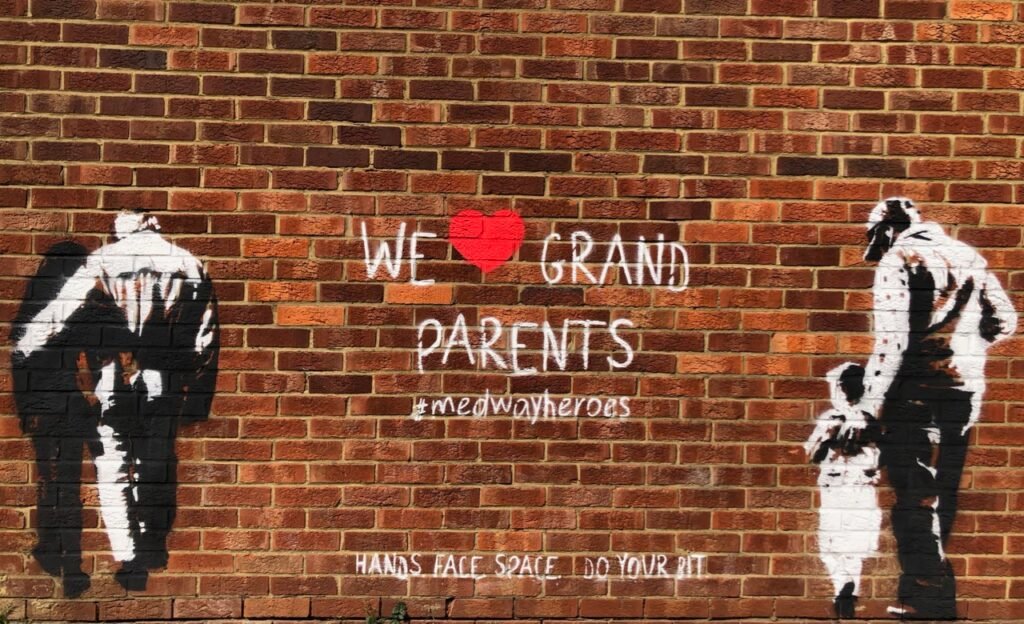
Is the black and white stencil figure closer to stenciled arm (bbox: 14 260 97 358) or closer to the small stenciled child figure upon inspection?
stenciled arm (bbox: 14 260 97 358)

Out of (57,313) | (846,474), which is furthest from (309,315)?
(846,474)

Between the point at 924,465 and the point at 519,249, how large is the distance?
6.07 feet

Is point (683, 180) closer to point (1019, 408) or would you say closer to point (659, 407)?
point (659, 407)

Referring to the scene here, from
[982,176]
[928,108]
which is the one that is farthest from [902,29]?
[982,176]

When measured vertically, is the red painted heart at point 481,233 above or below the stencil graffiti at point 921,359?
above

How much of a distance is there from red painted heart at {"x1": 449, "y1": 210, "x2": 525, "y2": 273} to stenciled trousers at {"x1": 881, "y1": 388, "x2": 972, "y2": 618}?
1691mm

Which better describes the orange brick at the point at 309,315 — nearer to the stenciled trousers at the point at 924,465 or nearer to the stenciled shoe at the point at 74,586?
the stenciled shoe at the point at 74,586

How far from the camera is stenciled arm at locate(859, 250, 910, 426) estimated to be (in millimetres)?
3734

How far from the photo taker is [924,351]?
3.74 meters

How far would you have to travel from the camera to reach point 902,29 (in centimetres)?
371

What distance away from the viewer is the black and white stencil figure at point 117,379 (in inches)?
144

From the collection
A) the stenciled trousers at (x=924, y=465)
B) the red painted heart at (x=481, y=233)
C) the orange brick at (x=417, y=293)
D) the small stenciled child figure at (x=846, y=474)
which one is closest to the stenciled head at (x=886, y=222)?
the small stenciled child figure at (x=846, y=474)

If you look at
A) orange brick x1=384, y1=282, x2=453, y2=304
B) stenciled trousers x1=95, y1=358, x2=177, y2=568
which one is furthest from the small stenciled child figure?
stenciled trousers x1=95, y1=358, x2=177, y2=568

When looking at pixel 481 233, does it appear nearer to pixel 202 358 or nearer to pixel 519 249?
pixel 519 249
